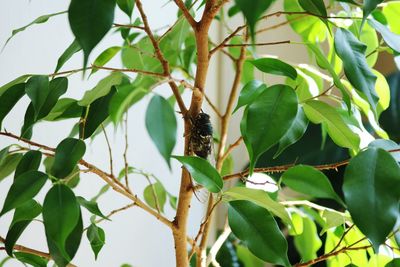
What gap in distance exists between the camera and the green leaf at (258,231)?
480mm

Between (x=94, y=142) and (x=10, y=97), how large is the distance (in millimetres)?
632

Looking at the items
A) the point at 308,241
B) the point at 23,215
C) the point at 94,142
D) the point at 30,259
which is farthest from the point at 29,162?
the point at 94,142

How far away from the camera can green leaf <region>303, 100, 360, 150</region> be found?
1.82ft

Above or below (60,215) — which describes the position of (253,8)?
above

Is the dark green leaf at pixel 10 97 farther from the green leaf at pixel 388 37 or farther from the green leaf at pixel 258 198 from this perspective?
the green leaf at pixel 388 37

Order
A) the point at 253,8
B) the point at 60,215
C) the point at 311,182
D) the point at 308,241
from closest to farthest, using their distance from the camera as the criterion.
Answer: the point at 253,8 → the point at 60,215 → the point at 311,182 → the point at 308,241

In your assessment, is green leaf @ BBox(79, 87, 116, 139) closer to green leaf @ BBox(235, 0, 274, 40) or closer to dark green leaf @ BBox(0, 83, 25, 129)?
dark green leaf @ BBox(0, 83, 25, 129)

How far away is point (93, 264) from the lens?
46.5 inches

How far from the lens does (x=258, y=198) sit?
1.73 ft

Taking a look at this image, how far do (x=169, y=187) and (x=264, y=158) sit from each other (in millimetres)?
267

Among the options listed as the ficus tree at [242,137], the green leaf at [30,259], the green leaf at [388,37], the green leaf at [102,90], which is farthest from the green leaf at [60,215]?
the green leaf at [388,37]

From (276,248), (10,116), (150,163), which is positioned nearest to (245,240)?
(276,248)

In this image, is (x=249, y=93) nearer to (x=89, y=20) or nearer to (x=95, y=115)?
(x=95, y=115)

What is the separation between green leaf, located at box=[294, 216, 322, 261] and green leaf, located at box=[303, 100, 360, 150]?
28cm
